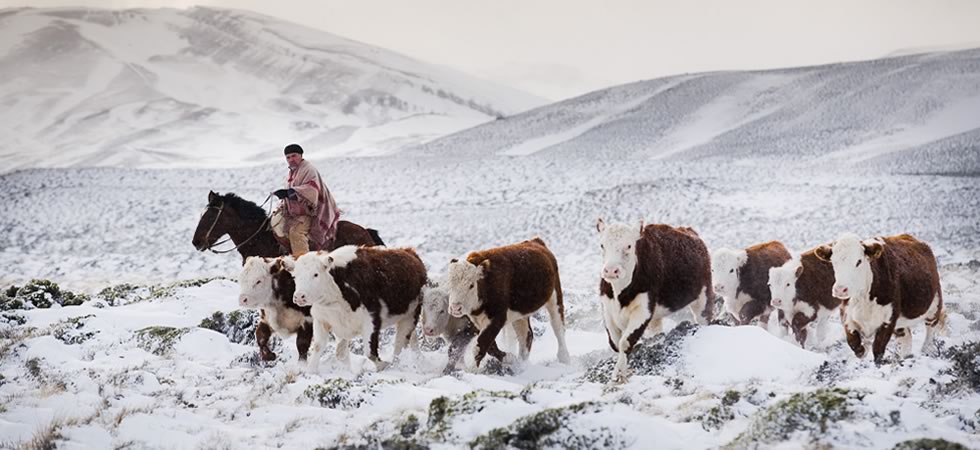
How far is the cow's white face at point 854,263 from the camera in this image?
878 centimetres

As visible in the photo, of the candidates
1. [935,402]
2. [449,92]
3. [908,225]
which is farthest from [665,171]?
[449,92]

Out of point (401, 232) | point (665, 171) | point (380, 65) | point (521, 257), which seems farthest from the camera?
point (380, 65)

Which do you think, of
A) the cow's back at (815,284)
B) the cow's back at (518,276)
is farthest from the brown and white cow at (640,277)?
the cow's back at (815,284)

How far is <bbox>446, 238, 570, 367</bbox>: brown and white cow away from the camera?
9.22 metres

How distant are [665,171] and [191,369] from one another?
2996 centimetres

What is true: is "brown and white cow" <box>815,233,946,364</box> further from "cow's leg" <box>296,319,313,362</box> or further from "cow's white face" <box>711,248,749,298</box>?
"cow's leg" <box>296,319,313,362</box>

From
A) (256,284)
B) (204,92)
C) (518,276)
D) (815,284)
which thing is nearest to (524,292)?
(518,276)

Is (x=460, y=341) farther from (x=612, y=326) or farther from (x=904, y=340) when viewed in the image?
(x=904, y=340)

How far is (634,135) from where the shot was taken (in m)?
51.9

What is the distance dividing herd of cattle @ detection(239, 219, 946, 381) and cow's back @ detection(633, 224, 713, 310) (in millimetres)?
17

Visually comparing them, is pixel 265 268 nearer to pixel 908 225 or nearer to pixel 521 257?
pixel 521 257

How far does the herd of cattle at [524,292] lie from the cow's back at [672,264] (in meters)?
0.02

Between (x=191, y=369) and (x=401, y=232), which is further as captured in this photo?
(x=401, y=232)

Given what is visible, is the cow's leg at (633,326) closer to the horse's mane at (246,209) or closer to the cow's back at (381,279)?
the cow's back at (381,279)
